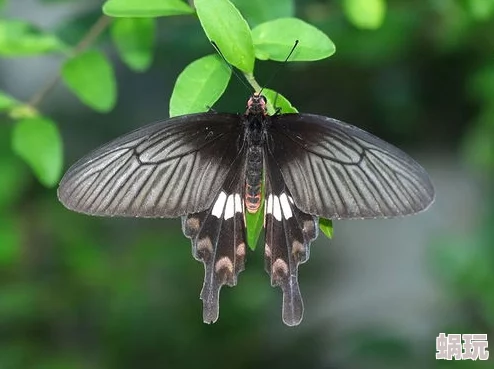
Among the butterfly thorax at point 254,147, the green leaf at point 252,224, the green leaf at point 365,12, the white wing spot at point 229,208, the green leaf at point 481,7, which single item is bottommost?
the green leaf at point 252,224

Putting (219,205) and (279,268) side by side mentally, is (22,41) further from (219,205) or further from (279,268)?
(279,268)

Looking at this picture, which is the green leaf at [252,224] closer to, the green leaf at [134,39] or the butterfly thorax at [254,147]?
the butterfly thorax at [254,147]

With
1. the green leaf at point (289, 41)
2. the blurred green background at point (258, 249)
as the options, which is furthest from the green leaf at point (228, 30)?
the blurred green background at point (258, 249)

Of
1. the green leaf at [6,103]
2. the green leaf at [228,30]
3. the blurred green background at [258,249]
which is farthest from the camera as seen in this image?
the blurred green background at [258,249]

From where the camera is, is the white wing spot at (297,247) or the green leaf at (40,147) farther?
the green leaf at (40,147)

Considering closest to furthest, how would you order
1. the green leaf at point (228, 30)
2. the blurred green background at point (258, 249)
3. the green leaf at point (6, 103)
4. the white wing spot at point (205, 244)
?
1. the green leaf at point (228, 30)
2. the white wing spot at point (205, 244)
3. the green leaf at point (6, 103)
4. the blurred green background at point (258, 249)

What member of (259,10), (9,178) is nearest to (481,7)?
(259,10)

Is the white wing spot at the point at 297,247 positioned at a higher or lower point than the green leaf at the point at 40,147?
lower
